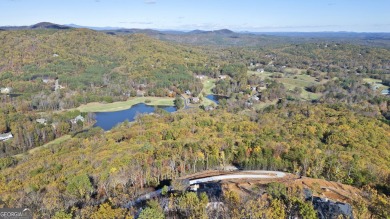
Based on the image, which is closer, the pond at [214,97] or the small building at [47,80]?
the pond at [214,97]

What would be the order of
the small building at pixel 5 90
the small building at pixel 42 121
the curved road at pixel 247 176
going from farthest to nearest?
the small building at pixel 5 90 < the small building at pixel 42 121 < the curved road at pixel 247 176

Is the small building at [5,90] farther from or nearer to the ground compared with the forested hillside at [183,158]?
nearer to the ground

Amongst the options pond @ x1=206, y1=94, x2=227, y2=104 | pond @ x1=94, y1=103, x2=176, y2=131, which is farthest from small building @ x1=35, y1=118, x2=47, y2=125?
pond @ x1=206, y1=94, x2=227, y2=104

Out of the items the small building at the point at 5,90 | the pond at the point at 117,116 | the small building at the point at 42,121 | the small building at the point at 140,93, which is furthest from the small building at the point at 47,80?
the small building at the point at 42,121

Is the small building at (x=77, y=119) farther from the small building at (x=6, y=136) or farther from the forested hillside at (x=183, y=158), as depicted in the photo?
the forested hillside at (x=183, y=158)

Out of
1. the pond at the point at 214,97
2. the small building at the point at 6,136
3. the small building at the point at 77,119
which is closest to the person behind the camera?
the small building at the point at 6,136

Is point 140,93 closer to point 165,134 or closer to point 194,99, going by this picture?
point 194,99
